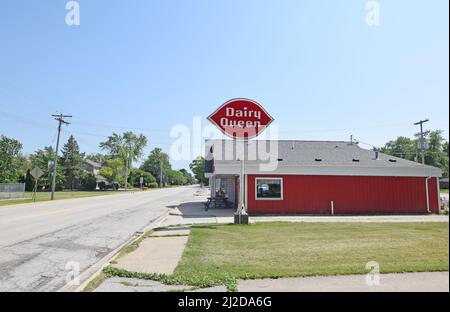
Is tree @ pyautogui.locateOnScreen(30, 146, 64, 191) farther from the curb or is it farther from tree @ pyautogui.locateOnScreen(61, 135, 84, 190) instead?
the curb

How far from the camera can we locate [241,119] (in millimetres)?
15547

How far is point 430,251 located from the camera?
25.1ft

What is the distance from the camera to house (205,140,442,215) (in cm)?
1895

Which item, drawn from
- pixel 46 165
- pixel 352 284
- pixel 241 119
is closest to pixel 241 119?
pixel 241 119

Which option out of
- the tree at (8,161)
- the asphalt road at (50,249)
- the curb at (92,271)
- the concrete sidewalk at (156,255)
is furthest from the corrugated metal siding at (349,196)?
the tree at (8,161)

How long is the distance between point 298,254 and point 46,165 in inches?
3112

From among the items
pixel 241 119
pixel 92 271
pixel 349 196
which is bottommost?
pixel 92 271

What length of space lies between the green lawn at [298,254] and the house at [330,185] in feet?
25.3

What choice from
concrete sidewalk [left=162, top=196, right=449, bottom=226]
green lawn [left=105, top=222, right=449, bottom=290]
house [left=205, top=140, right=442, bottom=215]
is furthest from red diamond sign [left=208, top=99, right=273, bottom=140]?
green lawn [left=105, top=222, right=449, bottom=290]

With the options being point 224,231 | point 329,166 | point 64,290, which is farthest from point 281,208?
point 64,290

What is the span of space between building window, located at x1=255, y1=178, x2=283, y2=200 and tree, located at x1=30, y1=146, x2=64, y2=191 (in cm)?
6262
